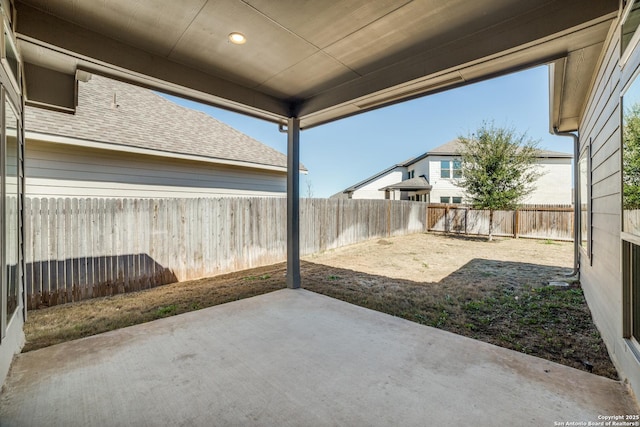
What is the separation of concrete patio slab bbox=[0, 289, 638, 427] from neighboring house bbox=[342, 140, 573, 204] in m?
12.5

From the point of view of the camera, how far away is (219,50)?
2908 millimetres

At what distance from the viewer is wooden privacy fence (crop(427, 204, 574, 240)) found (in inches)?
427

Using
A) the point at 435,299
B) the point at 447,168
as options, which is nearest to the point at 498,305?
the point at 435,299

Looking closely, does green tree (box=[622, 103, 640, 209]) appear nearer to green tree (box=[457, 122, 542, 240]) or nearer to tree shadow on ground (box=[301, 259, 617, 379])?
tree shadow on ground (box=[301, 259, 617, 379])

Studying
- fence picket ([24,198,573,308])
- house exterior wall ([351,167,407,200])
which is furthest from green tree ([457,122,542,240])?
house exterior wall ([351,167,407,200])

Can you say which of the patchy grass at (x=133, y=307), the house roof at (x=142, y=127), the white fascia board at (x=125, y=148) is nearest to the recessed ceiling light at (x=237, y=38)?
the patchy grass at (x=133, y=307)

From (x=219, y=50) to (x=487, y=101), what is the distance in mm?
15005

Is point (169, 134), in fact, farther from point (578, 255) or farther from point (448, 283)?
point (578, 255)

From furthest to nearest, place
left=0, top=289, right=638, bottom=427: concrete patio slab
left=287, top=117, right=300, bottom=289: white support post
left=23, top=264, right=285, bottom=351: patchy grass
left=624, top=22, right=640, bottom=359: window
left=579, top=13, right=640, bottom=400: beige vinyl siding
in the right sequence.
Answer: left=287, top=117, right=300, bottom=289: white support post < left=23, top=264, right=285, bottom=351: patchy grass < left=579, top=13, right=640, bottom=400: beige vinyl siding < left=624, top=22, right=640, bottom=359: window < left=0, top=289, right=638, bottom=427: concrete patio slab

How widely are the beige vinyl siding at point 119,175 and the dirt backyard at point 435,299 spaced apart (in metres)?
2.15

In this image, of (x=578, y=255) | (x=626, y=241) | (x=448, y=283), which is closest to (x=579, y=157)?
(x=578, y=255)

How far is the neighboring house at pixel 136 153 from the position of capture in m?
4.89

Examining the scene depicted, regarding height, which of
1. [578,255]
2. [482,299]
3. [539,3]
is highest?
[539,3]

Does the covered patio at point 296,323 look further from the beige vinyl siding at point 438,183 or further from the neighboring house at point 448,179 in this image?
the beige vinyl siding at point 438,183
